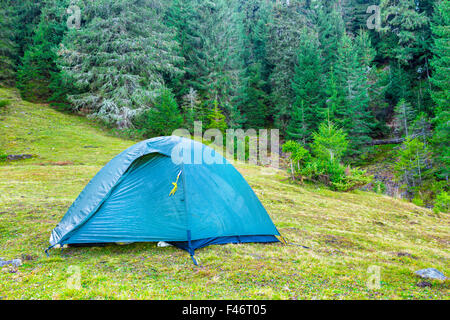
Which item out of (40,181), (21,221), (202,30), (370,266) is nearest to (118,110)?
(40,181)

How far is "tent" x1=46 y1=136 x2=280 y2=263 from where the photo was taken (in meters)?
5.30

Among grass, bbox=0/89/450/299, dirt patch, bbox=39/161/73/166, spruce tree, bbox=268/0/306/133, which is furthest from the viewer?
spruce tree, bbox=268/0/306/133

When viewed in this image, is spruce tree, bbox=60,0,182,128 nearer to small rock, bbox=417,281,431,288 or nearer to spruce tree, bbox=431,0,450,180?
spruce tree, bbox=431,0,450,180

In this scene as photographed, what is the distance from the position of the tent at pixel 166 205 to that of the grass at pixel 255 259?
284 millimetres

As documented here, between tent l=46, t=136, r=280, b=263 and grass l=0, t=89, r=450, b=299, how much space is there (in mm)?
284

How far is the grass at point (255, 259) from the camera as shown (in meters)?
3.92

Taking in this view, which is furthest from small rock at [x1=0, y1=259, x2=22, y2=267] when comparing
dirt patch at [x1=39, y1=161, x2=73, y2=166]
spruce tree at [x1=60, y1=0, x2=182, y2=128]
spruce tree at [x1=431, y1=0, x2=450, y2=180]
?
spruce tree at [x1=431, y1=0, x2=450, y2=180]

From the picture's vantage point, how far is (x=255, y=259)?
5055 mm

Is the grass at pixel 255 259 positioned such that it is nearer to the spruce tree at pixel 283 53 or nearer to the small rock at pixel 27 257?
the small rock at pixel 27 257

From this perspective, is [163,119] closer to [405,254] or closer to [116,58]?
[116,58]

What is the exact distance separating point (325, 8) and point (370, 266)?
49315 millimetres

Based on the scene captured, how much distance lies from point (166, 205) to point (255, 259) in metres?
1.86

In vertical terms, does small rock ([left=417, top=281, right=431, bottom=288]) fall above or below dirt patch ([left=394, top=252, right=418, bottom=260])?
above

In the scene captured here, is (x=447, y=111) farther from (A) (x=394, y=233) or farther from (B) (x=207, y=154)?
(B) (x=207, y=154)
